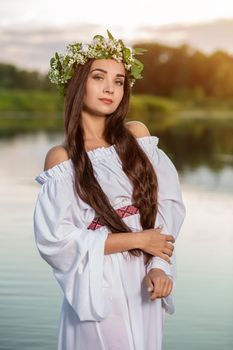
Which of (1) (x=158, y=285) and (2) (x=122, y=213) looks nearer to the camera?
(1) (x=158, y=285)

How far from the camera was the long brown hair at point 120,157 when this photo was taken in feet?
11.9

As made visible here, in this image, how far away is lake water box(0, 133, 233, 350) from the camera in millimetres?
5555

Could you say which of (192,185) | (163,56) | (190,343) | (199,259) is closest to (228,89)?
(163,56)

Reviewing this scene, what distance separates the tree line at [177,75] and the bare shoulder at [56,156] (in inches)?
1071

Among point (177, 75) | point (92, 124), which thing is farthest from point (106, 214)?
point (177, 75)

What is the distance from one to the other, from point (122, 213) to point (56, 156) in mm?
248

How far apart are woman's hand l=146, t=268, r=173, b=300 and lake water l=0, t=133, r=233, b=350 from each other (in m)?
1.82

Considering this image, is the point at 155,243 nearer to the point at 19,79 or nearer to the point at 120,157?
the point at 120,157

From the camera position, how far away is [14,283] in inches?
A: 263

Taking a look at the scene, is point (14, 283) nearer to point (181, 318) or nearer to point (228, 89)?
point (181, 318)

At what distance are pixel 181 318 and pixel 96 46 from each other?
90.3 inches

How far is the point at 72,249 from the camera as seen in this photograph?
11.8 ft

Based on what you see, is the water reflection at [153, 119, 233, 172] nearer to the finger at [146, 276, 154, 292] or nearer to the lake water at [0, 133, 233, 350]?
the lake water at [0, 133, 233, 350]

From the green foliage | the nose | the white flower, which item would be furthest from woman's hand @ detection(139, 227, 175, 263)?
the green foliage
